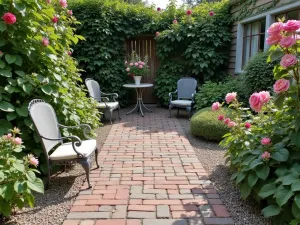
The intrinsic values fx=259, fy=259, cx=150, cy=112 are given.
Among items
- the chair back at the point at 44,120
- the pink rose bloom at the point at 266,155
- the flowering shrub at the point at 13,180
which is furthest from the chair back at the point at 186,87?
the flowering shrub at the point at 13,180

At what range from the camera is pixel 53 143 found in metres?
2.83

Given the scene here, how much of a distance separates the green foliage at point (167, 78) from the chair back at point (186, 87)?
60 centimetres

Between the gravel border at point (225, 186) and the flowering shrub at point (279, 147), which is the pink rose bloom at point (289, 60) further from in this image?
the gravel border at point (225, 186)

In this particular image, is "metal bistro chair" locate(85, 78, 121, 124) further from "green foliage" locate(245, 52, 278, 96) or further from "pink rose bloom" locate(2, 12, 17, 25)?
"pink rose bloom" locate(2, 12, 17, 25)

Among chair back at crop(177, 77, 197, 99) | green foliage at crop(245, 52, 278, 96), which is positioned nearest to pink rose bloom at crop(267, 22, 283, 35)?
green foliage at crop(245, 52, 278, 96)

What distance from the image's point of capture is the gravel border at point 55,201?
209 cm

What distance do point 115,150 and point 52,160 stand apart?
1.29 meters

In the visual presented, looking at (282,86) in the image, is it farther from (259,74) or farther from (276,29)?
(259,74)

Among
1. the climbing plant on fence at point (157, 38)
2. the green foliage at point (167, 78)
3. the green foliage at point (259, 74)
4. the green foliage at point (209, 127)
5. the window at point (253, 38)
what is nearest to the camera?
the green foliage at point (209, 127)

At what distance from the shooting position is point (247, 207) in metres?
2.24

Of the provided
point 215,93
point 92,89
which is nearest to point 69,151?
point 92,89

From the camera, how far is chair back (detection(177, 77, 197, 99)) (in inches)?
245

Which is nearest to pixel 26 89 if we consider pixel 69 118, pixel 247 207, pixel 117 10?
pixel 69 118

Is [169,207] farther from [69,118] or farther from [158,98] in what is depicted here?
[158,98]
